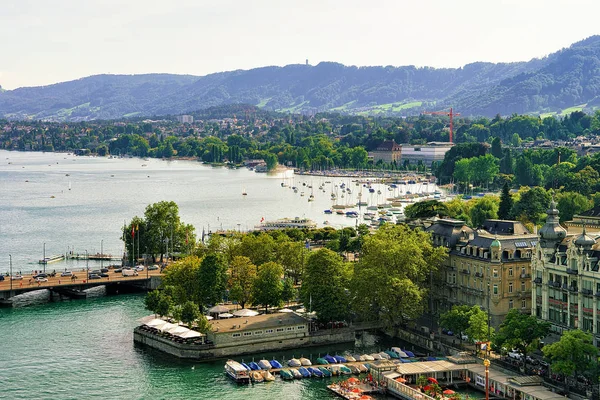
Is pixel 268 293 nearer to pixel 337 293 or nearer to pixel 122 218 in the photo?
pixel 337 293

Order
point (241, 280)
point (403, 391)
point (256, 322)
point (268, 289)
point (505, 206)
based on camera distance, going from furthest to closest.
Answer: point (505, 206)
point (241, 280)
point (268, 289)
point (256, 322)
point (403, 391)

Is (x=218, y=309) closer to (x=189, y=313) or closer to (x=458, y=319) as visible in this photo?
(x=189, y=313)

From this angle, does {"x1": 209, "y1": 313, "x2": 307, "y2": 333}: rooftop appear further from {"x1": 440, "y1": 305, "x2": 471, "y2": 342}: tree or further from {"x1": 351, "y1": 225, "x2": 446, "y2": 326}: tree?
{"x1": 440, "y1": 305, "x2": 471, "y2": 342}: tree

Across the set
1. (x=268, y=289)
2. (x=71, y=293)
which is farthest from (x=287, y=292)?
(x=71, y=293)

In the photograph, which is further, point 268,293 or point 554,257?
point 268,293

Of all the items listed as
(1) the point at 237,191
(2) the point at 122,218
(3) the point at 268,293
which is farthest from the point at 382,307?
(1) the point at 237,191

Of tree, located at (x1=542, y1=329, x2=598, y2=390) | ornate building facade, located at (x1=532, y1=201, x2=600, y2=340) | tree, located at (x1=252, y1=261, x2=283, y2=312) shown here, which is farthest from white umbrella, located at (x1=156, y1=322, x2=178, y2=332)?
tree, located at (x1=542, y1=329, x2=598, y2=390)

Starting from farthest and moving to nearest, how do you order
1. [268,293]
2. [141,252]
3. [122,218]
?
[122,218] → [141,252] → [268,293]
